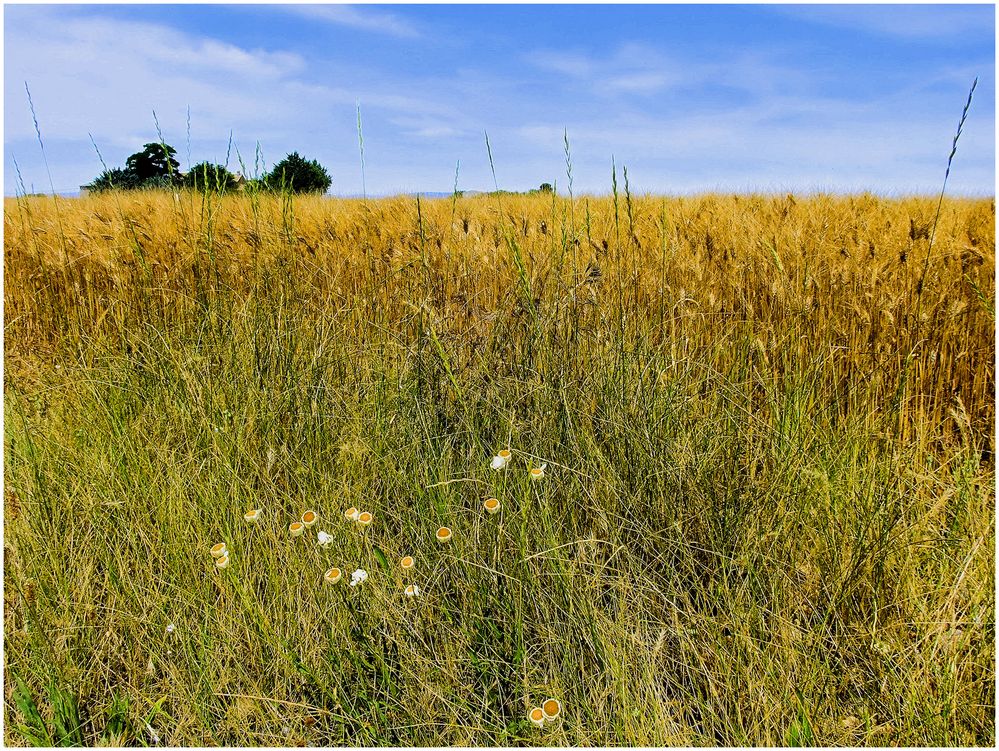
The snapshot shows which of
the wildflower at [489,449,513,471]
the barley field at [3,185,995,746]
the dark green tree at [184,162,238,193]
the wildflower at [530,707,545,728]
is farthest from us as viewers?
the dark green tree at [184,162,238,193]

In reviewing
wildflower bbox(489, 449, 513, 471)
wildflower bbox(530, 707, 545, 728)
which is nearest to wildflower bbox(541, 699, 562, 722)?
wildflower bbox(530, 707, 545, 728)

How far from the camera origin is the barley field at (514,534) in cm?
121

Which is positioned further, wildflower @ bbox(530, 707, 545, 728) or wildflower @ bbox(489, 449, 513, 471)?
wildflower @ bbox(489, 449, 513, 471)

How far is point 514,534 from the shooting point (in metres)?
1.38

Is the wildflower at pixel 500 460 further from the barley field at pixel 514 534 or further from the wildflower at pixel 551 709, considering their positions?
the wildflower at pixel 551 709

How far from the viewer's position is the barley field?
3.96 feet

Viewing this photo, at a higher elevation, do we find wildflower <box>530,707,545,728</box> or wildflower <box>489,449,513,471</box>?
wildflower <box>489,449,513,471</box>

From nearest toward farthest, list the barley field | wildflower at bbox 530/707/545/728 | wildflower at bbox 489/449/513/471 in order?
1. wildflower at bbox 530/707/545/728
2. the barley field
3. wildflower at bbox 489/449/513/471

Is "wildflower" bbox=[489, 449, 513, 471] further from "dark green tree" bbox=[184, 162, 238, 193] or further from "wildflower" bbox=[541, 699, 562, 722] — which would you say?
"dark green tree" bbox=[184, 162, 238, 193]

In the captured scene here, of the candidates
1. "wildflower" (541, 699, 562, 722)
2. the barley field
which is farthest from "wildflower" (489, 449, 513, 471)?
"wildflower" (541, 699, 562, 722)

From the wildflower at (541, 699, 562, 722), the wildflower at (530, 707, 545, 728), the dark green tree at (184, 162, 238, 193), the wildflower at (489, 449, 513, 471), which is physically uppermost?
the dark green tree at (184, 162, 238, 193)

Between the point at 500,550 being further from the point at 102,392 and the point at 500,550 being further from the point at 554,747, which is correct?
the point at 102,392

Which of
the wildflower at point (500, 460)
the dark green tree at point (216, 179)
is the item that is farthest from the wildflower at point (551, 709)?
the dark green tree at point (216, 179)

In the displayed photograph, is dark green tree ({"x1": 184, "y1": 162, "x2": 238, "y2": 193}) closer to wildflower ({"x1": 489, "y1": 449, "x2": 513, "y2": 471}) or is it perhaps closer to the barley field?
the barley field
